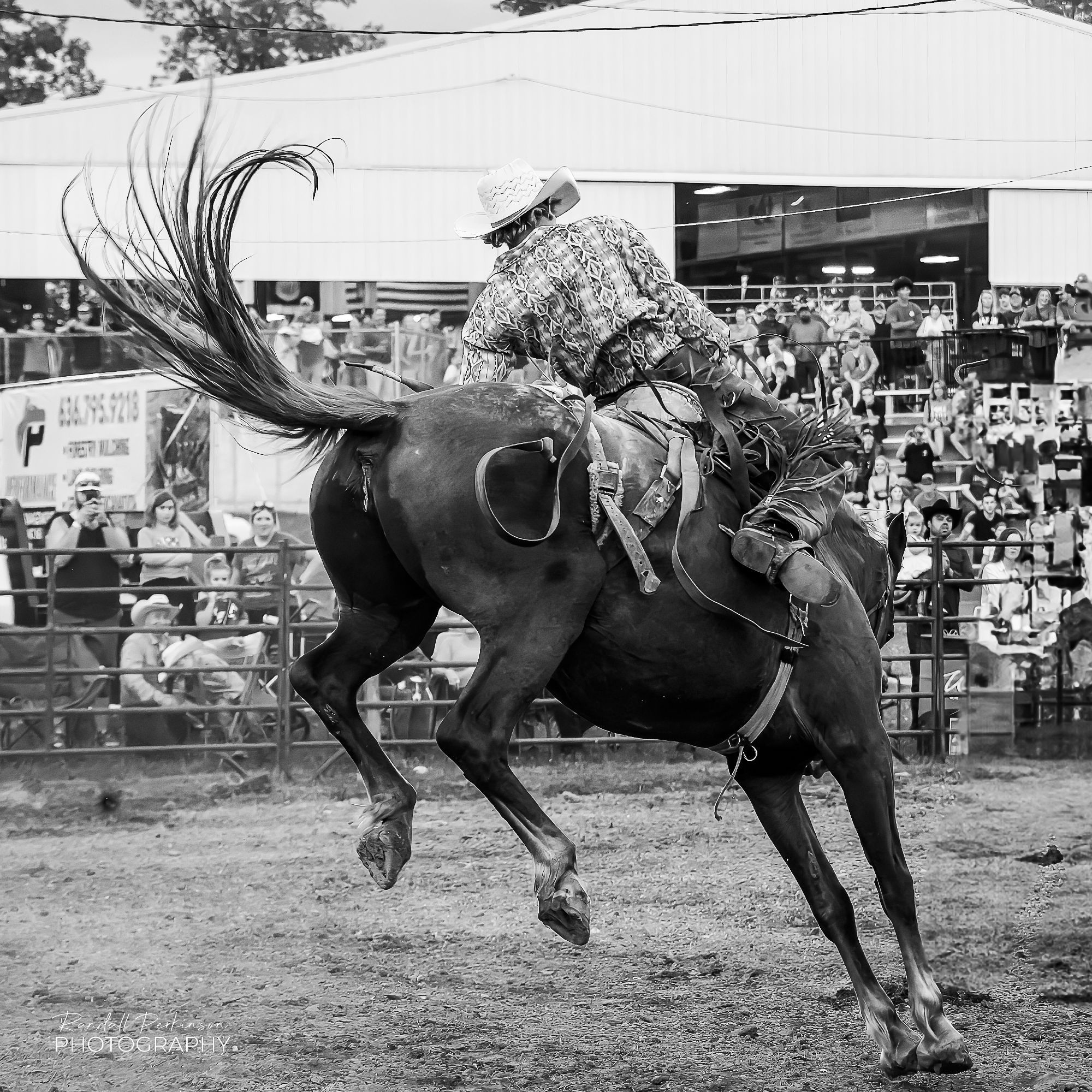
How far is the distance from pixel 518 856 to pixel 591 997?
2.42 m

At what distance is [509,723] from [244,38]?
20.7 meters

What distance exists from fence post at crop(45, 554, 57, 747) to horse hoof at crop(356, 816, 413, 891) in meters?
6.30

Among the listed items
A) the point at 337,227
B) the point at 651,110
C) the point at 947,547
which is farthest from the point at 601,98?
the point at 947,547

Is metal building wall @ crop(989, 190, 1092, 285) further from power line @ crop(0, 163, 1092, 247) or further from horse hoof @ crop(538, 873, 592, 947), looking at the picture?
horse hoof @ crop(538, 873, 592, 947)

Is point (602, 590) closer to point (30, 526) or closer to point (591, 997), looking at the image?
point (591, 997)

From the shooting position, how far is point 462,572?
3.47m

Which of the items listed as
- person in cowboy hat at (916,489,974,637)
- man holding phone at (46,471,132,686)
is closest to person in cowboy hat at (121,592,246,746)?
man holding phone at (46,471,132,686)

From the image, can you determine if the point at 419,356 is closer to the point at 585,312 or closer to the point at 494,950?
the point at 494,950

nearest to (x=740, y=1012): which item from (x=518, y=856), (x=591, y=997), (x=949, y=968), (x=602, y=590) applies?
(x=591, y=997)

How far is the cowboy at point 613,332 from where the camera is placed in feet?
12.1

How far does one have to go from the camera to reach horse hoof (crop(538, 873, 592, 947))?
3350 mm

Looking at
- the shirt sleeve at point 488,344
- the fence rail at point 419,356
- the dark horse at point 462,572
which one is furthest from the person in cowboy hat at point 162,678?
the shirt sleeve at point 488,344
